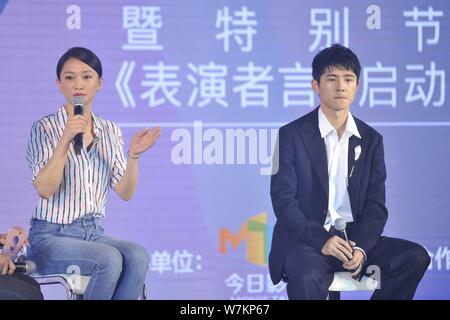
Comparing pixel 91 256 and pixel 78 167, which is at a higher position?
pixel 78 167

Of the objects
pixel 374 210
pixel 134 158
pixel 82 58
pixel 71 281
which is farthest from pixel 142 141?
pixel 374 210

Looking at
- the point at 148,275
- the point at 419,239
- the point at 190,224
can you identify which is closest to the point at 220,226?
the point at 190,224

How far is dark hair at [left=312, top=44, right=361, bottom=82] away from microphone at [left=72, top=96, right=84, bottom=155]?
1019 mm

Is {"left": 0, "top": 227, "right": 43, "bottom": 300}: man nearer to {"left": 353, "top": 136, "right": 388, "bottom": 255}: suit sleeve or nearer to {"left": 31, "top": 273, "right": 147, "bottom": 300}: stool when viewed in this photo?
{"left": 31, "top": 273, "right": 147, "bottom": 300}: stool

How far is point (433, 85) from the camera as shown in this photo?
13.4 ft

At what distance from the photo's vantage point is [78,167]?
3.88 metres

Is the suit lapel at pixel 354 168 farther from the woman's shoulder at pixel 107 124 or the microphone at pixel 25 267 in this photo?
the microphone at pixel 25 267

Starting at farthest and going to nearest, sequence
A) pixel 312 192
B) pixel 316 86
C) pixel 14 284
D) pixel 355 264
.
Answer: pixel 316 86, pixel 312 192, pixel 355 264, pixel 14 284

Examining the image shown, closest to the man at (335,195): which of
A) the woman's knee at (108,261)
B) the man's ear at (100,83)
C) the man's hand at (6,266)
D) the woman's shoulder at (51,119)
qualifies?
the woman's knee at (108,261)

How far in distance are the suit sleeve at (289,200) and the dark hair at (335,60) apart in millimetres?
298

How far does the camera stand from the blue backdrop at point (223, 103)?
13.0ft

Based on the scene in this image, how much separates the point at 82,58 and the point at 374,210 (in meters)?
1.42

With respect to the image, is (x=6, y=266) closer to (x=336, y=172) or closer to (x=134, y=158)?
(x=134, y=158)

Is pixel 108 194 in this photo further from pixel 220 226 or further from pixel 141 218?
pixel 220 226
